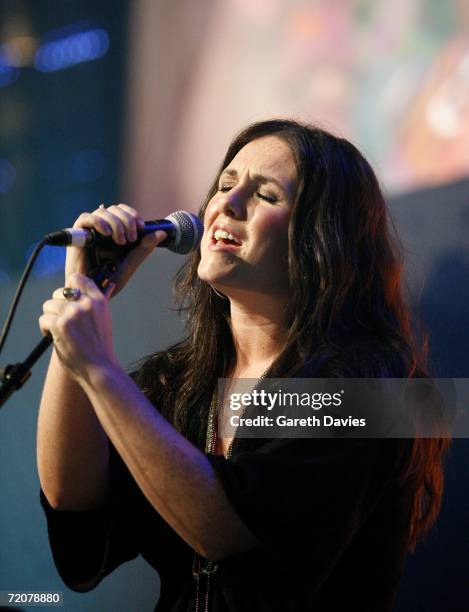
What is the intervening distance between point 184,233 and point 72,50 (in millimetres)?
1647

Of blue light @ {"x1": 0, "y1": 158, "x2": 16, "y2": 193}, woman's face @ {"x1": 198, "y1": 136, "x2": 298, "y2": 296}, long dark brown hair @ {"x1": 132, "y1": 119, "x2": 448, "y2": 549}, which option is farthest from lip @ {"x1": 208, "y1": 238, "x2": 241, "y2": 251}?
blue light @ {"x1": 0, "y1": 158, "x2": 16, "y2": 193}

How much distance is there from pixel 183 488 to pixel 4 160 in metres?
2.04

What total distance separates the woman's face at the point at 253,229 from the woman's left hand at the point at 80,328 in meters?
0.33

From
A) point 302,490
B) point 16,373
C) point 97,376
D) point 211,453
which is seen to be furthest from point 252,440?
point 16,373

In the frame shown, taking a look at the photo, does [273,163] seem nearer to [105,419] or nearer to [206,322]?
[206,322]

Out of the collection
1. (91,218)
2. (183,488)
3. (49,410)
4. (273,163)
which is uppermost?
(273,163)

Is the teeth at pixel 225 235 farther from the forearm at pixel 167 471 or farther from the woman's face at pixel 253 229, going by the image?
the forearm at pixel 167 471

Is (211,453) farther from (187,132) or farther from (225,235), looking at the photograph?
(187,132)

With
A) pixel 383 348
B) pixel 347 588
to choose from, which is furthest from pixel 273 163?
pixel 347 588

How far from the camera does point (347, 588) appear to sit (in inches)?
53.4

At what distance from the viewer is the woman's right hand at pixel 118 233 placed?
1246mm

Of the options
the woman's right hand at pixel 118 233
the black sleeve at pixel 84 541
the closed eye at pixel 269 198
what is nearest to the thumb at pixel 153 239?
the woman's right hand at pixel 118 233

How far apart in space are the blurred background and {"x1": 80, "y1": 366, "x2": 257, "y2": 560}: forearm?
0.71m

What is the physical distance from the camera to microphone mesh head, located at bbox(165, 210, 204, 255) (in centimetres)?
139
